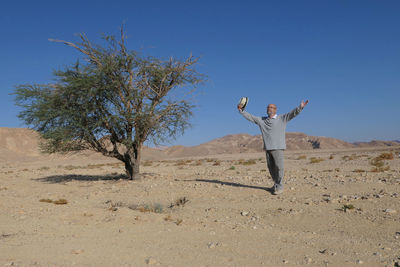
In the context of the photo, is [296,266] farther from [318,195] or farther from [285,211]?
[318,195]

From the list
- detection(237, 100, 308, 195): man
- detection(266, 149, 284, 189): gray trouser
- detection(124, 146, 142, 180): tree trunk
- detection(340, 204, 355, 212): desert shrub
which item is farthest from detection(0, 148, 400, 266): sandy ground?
detection(124, 146, 142, 180): tree trunk

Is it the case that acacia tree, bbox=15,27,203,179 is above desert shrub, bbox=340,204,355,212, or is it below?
above

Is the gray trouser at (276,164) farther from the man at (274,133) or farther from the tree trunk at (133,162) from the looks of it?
the tree trunk at (133,162)

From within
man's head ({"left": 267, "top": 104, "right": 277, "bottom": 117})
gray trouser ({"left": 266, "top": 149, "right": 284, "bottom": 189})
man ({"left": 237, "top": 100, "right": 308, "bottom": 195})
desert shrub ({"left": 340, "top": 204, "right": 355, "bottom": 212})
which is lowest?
desert shrub ({"left": 340, "top": 204, "right": 355, "bottom": 212})

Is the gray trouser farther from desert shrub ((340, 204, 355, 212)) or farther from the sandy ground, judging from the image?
desert shrub ((340, 204, 355, 212))

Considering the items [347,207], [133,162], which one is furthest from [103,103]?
[347,207]

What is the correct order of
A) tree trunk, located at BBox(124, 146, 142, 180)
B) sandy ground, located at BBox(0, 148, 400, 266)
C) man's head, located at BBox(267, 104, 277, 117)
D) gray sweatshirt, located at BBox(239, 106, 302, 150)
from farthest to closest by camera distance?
tree trunk, located at BBox(124, 146, 142, 180)
man's head, located at BBox(267, 104, 277, 117)
gray sweatshirt, located at BBox(239, 106, 302, 150)
sandy ground, located at BBox(0, 148, 400, 266)

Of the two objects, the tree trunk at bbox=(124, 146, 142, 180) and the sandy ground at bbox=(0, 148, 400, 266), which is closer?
the sandy ground at bbox=(0, 148, 400, 266)

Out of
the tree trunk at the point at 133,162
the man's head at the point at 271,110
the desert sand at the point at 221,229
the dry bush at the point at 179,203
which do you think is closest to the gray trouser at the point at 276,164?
the desert sand at the point at 221,229

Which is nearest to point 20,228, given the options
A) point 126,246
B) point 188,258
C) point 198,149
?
point 126,246

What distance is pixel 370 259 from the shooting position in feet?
12.2

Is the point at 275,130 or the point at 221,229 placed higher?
the point at 275,130

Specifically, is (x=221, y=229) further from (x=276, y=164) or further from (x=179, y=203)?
(x=276, y=164)

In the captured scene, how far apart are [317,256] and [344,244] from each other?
0.70 meters
